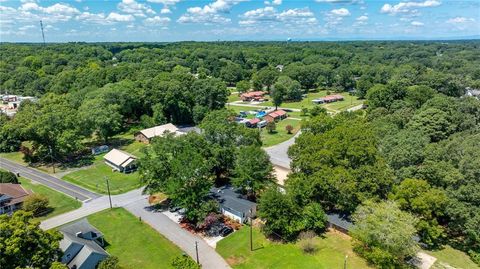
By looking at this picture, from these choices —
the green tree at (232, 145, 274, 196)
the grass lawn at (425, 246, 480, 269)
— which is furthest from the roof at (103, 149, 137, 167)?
the grass lawn at (425, 246, 480, 269)

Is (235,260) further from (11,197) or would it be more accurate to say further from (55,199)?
(11,197)

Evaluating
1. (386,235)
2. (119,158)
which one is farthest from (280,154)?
(386,235)

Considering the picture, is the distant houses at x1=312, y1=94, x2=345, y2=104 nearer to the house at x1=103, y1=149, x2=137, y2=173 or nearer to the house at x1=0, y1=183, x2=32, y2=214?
the house at x1=103, y1=149, x2=137, y2=173

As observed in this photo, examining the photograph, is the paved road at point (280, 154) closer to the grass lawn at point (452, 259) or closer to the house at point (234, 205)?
the house at point (234, 205)

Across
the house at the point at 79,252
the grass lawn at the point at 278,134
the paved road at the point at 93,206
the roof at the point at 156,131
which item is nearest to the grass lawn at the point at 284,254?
the house at the point at 79,252

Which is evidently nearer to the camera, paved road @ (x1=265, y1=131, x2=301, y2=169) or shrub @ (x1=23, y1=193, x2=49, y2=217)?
shrub @ (x1=23, y1=193, x2=49, y2=217)

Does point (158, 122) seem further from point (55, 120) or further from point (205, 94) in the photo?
point (55, 120)
